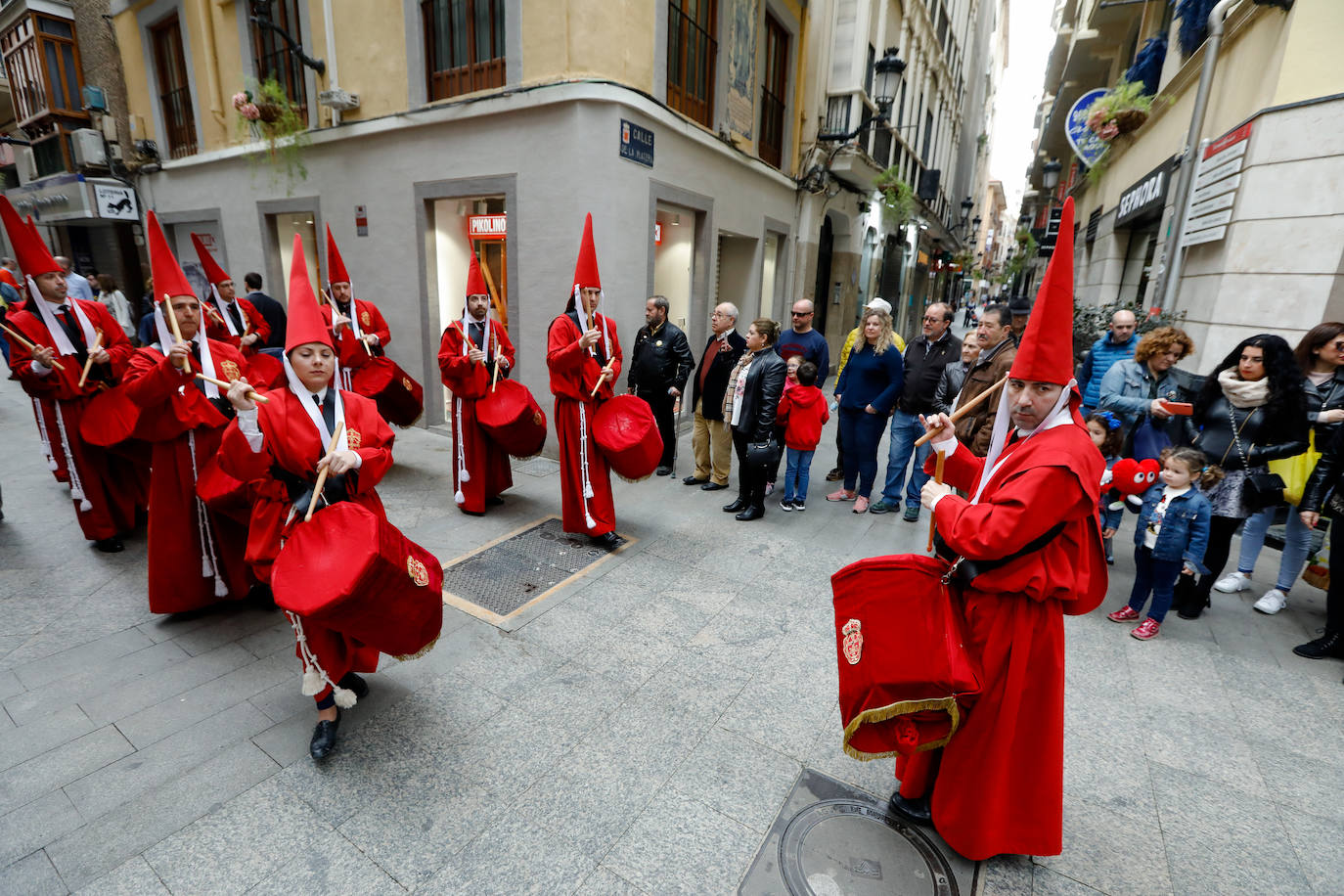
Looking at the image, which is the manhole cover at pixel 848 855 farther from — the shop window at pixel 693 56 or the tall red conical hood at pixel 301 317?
the shop window at pixel 693 56

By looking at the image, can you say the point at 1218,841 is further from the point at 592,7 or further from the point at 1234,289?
the point at 592,7

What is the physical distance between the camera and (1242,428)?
4230 millimetres

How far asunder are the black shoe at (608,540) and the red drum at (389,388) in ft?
9.74

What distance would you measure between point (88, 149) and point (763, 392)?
14691 mm

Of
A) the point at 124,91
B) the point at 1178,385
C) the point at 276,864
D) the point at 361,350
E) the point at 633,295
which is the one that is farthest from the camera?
the point at 124,91

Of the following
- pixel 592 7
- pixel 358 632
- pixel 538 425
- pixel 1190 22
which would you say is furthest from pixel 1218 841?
pixel 1190 22

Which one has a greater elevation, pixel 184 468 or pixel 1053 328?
pixel 1053 328

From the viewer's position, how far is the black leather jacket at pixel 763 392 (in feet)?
17.9

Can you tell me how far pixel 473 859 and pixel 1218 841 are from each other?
10.2ft

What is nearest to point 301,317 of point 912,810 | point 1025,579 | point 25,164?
point 1025,579

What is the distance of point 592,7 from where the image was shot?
6.35 m

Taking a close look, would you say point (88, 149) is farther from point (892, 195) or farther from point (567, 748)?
point (892, 195)

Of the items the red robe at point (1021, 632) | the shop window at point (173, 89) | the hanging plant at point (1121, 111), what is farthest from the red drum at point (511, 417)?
the hanging plant at point (1121, 111)

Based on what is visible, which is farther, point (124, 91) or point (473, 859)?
point (124, 91)
